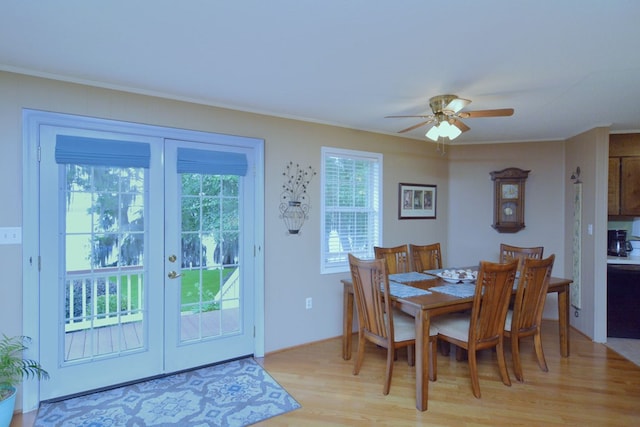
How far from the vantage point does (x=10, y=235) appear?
243 cm

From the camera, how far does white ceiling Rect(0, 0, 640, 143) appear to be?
1683 mm

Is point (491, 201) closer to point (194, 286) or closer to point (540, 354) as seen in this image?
point (540, 354)

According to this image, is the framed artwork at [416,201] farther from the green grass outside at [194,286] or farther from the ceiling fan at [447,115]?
the green grass outside at [194,286]

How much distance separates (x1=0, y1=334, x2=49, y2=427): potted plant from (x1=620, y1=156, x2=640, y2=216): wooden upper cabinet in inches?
232

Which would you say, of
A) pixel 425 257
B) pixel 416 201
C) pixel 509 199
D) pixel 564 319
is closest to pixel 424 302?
pixel 425 257

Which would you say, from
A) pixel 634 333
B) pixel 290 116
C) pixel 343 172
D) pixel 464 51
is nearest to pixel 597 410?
pixel 634 333

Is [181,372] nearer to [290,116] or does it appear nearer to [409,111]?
[290,116]

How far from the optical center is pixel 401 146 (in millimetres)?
4461

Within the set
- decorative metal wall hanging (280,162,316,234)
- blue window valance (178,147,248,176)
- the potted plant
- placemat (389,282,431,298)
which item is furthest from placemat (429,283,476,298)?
the potted plant

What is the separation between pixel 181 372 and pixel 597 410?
3.24 m

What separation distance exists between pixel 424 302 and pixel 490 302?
515mm

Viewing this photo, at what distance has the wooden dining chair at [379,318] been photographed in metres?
2.73

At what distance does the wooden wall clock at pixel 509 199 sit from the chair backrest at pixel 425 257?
1.11 m

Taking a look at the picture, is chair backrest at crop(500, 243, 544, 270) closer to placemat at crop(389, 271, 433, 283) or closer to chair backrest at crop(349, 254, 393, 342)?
placemat at crop(389, 271, 433, 283)
